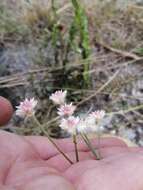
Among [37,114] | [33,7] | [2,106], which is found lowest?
[37,114]

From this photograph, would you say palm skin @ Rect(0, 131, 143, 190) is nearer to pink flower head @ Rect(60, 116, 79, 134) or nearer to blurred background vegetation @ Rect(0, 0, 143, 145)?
pink flower head @ Rect(60, 116, 79, 134)

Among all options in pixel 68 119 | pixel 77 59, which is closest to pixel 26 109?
pixel 68 119

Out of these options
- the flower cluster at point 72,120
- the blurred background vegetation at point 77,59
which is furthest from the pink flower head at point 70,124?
the blurred background vegetation at point 77,59

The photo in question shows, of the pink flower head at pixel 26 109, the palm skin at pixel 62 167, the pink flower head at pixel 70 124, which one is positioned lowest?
the palm skin at pixel 62 167

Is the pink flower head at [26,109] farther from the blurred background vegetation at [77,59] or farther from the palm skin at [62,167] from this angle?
the blurred background vegetation at [77,59]

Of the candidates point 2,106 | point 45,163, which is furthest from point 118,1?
point 45,163

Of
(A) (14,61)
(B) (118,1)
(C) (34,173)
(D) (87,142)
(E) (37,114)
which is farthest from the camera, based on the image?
(B) (118,1)

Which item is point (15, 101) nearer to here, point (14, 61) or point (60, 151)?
point (14, 61)
